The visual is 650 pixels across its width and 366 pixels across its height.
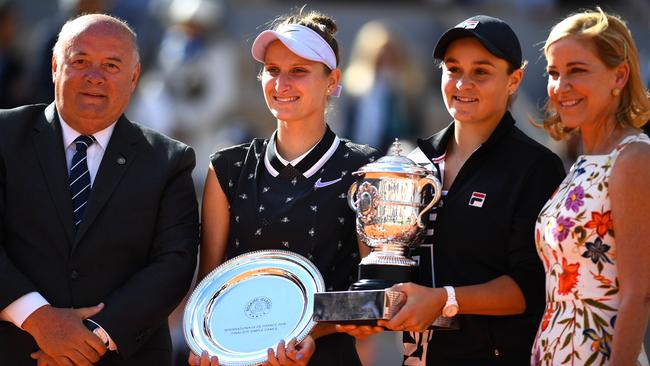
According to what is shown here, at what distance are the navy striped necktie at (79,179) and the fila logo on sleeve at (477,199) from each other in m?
1.58

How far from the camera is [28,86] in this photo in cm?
973

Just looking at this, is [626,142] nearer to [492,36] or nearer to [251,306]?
[492,36]

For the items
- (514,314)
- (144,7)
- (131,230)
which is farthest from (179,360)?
(144,7)

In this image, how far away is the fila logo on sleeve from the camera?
5.59 meters

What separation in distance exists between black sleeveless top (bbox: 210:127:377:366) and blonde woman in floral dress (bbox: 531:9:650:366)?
865mm

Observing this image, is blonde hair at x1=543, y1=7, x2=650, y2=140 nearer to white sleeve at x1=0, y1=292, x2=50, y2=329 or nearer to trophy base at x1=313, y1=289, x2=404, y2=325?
trophy base at x1=313, y1=289, x2=404, y2=325

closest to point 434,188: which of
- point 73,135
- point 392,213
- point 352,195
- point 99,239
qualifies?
point 392,213

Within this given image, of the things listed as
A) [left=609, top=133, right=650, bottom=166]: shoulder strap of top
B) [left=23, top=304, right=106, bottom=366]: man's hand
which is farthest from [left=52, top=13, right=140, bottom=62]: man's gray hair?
[left=609, top=133, right=650, bottom=166]: shoulder strap of top

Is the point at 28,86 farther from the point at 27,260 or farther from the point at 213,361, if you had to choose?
the point at 213,361

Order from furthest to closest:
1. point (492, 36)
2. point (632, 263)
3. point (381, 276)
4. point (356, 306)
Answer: point (492, 36) → point (381, 276) → point (356, 306) → point (632, 263)

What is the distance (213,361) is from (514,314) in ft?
3.99

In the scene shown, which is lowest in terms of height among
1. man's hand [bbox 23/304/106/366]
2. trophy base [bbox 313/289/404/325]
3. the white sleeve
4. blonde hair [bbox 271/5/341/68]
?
man's hand [bbox 23/304/106/366]

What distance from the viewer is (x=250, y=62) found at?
492 inches

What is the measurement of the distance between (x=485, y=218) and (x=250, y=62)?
714 centimetres
